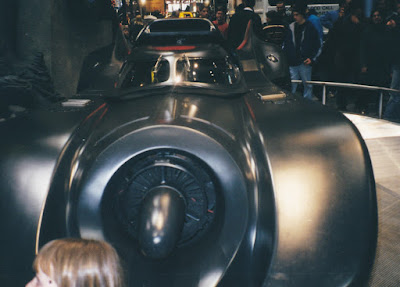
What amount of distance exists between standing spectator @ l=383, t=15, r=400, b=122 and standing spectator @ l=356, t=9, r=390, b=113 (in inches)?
3.5

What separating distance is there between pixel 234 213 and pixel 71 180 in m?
0.79

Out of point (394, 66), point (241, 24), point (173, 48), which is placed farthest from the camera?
point (241, 24)

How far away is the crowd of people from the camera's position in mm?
6637

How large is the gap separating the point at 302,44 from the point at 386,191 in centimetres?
375

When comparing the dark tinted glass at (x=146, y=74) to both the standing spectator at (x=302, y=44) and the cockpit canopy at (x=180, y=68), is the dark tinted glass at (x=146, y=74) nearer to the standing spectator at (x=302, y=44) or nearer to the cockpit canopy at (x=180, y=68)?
the cockpit canopy at (x=180, y=68)

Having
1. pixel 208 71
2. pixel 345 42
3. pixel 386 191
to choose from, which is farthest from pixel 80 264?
pixel 345 42

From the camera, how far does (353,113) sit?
689 centimetres

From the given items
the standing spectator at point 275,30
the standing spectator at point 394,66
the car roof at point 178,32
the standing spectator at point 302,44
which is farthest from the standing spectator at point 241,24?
the car roof at point 178,32

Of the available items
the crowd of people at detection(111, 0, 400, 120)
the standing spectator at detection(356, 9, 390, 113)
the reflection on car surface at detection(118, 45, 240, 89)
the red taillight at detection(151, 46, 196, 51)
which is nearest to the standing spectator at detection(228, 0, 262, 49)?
the crowd of people at detection(111, 0, 400, 120)

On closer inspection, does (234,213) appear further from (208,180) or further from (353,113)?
(353,113)

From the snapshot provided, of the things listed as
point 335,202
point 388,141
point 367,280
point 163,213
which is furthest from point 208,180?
point 388,141

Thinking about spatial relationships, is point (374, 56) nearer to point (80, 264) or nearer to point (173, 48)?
point (173, 48)

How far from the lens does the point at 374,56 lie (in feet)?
22.4

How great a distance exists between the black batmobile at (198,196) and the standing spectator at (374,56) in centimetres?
484
